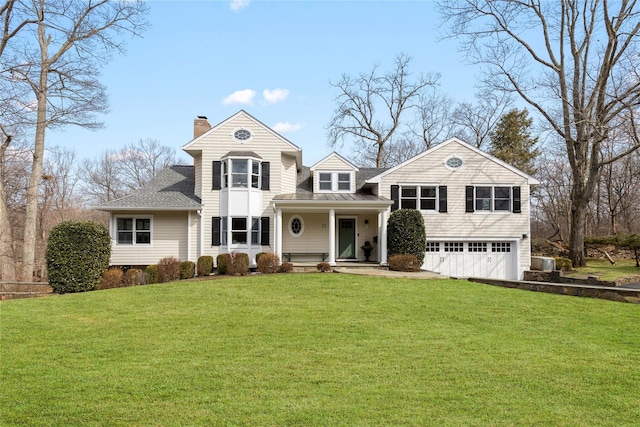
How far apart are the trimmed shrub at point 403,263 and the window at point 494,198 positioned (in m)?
5.24

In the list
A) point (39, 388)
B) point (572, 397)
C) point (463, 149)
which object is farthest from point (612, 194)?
point (39, 388)

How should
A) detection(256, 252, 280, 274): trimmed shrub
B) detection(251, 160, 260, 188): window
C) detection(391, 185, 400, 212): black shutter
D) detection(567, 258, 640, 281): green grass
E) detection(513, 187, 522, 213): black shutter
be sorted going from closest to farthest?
detection(256, 252, 280, 274): trimmed shrub → detection(567, 258, 640, 281): green grass → detection(251, 160, 260, 188): window → detection(391, 185, 400, 212): black shutter → detection(513, 187, 522, 213): black shutter

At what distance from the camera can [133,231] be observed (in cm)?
1886

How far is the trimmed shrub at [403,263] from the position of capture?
16.9m

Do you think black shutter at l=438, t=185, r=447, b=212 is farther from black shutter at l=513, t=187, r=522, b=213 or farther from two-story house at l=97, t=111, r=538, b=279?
black shutter at l=513, t=187, r=522, b=213

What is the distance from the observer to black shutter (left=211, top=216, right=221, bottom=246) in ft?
62.5

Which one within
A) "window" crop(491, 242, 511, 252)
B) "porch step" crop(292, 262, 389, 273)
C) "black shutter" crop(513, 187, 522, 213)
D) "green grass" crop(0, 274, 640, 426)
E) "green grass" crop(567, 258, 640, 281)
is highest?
"black shutter" crop(513, 187, 522, 213)

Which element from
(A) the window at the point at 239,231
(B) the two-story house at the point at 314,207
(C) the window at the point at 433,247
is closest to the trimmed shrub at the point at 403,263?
(B) the two-story house at the point at 314,207

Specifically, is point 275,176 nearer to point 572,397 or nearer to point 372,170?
point 372,170

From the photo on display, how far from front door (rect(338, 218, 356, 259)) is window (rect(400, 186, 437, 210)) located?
2521 mm

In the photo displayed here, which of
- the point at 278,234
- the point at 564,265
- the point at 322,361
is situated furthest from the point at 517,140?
the point at 322,361

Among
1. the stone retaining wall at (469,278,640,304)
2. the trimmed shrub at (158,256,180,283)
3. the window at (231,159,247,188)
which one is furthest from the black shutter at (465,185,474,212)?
the trimmed shrub at (158,256,180,283)


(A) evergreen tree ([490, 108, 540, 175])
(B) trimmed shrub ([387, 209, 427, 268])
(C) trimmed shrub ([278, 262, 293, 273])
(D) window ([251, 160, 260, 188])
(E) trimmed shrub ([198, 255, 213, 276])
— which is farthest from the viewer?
(A) evergreen tree ([490, 108, 540, 175])

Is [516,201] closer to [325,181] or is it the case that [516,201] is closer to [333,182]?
[333,182]
